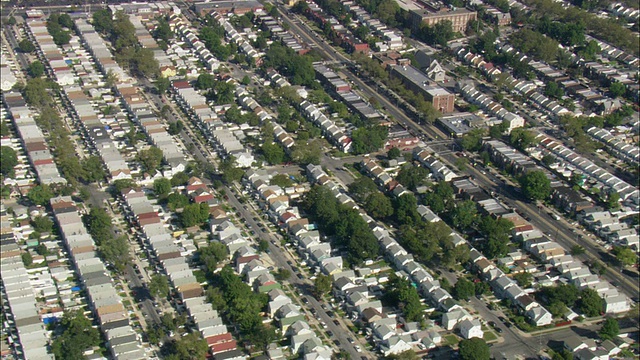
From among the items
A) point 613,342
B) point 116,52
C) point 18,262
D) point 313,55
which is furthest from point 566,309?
point 116,52

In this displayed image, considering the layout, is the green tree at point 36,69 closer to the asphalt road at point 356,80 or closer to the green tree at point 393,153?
the asphalt road at point 356,80

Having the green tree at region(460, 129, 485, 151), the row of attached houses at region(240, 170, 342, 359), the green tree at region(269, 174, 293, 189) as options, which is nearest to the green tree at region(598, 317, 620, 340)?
the row of attached houses at region(240, 170, 342, 359)

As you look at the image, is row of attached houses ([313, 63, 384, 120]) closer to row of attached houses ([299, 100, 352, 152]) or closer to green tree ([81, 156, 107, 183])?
row of attached houses ([299, 100, 352, 152])

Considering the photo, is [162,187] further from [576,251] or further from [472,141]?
[576,251]

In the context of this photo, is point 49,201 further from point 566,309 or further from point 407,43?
point 407,43

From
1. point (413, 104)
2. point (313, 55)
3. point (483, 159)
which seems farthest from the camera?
point (313, 55)

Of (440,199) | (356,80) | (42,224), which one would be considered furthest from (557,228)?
(42,224)
